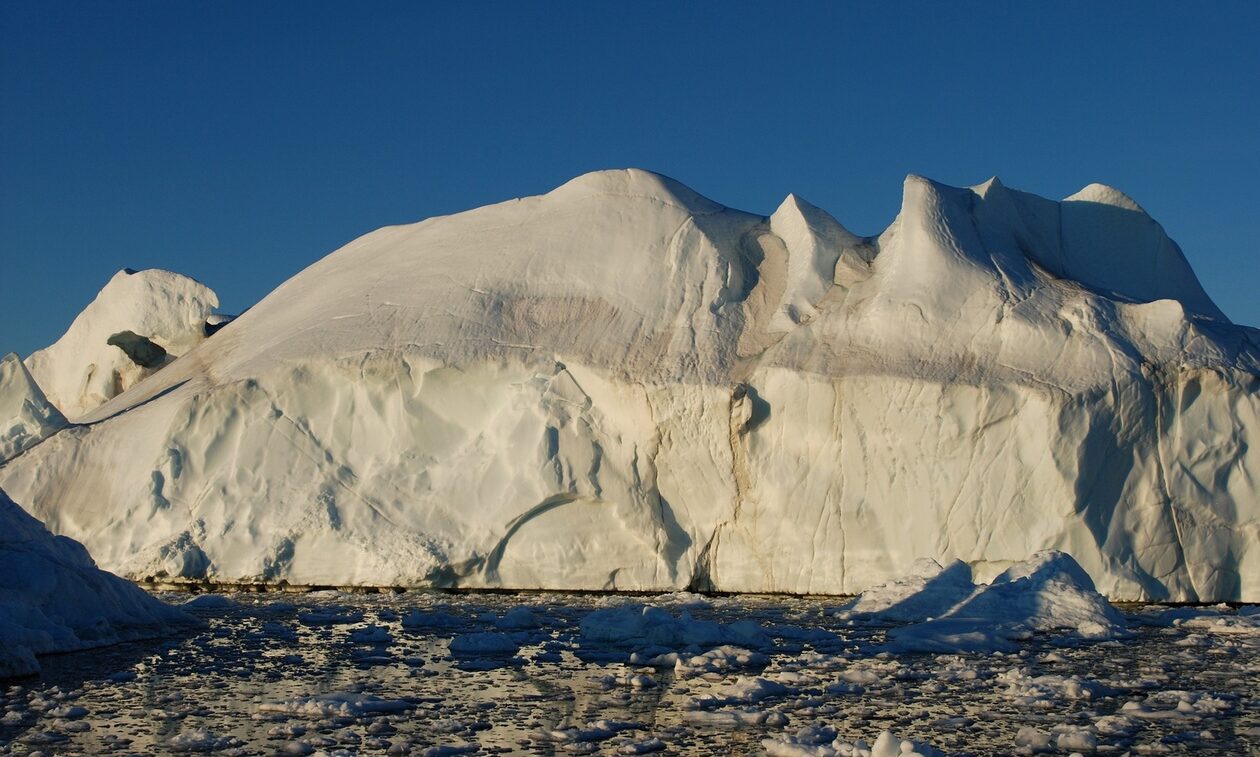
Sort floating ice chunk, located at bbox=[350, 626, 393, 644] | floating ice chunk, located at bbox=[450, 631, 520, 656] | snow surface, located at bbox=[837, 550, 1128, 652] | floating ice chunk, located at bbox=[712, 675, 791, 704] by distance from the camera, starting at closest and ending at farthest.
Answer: floating ice chunk, located at bbox=[712, 675, 791, 704]
floating ice chunk, located at bbox=[450, 631, 520, 656]
floating ice chunk, located at bbox=[350, 626, 393, 644]
snow surface, located at bbox=[837, 550, 1128, 652]

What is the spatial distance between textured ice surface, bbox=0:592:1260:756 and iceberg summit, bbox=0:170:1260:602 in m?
3.42

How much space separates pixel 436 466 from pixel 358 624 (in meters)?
4.63

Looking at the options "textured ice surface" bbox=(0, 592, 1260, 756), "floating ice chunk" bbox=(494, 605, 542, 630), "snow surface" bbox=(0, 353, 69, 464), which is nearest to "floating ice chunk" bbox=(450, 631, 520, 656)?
"textured ice surface" bbox=(0, 592, 1260, 756)

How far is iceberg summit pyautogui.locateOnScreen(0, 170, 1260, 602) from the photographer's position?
15.1m

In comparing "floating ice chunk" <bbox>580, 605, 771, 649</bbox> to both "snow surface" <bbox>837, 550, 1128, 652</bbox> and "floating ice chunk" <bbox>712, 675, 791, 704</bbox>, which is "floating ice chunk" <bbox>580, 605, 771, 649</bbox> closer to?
"snow surface" <bbox>837, 550, 1128, 652</bbox>

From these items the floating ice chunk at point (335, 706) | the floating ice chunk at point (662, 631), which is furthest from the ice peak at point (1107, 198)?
the floating ice chunk at point (335, 706)

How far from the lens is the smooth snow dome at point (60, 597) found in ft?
Result: 33.4

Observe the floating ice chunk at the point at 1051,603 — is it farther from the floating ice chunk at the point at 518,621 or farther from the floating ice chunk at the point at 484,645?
the floating ice chunk at the point at 484,645

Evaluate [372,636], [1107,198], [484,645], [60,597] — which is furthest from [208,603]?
[1107,198]

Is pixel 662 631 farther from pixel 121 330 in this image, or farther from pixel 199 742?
pixel 121 330

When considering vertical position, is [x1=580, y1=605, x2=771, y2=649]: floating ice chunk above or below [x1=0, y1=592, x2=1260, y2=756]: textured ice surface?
above

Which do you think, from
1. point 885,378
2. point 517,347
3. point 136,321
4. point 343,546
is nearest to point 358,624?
point 343,546

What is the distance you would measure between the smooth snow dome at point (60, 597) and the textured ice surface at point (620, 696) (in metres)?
0.30

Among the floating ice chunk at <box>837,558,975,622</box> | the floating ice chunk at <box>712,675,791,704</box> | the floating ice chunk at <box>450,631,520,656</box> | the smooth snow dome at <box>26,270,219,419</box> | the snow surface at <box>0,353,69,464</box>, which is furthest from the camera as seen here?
the smooth snow dome at <box>26,270,219,419</box>
